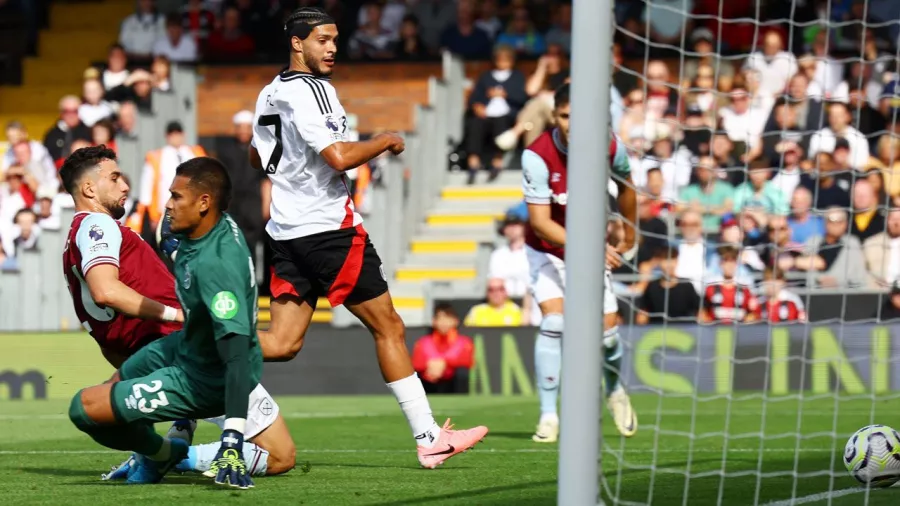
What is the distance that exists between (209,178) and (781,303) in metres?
8.34

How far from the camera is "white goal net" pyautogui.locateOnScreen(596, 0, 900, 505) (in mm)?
11609

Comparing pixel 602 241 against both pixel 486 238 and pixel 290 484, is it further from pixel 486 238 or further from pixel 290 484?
pixel 486 238

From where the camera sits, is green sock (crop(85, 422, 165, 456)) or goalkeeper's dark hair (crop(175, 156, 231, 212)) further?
green sock (crop(85, 422, 165, 456))

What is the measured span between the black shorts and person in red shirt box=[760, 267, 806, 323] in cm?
680

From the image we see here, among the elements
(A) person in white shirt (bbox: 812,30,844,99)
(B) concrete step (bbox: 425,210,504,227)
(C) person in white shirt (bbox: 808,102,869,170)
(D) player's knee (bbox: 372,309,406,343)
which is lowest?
(B) concrete step (bbox: 425,210,504,227)

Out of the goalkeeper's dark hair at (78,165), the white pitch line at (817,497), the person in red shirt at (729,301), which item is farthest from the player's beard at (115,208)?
the person in red shirt at (729,301)

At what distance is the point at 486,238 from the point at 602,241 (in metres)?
12.4

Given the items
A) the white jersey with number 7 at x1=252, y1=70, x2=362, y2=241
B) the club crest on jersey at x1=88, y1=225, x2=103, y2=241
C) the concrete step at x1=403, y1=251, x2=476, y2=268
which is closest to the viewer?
the club crest on jersey at x1=88, y1=225, x2=103, y2=241

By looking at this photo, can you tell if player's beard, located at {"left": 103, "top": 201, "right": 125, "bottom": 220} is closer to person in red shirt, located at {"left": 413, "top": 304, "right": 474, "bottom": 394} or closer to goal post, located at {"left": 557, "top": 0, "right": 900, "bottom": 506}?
goal post, located at {"left": 557, "top": 0, "right": 900, "bottom": 506}

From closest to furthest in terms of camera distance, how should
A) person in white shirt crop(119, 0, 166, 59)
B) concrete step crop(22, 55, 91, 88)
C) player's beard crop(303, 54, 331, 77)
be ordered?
player's beard crop(303, 54, 331, 77) → person in white shirt crop(119, 0, 166, 59) → concrete step crop(22, 55, 91, 88)

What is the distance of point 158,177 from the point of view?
16.3 m

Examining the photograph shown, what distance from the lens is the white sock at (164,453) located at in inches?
267

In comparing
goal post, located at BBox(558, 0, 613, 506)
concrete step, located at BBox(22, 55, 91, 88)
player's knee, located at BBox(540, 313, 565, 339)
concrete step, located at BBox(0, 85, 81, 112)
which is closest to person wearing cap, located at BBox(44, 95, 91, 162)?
concrete step, located at BBox(0, 85, 81, 112)

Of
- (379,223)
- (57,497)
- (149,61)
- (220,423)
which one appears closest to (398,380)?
(220,423)
